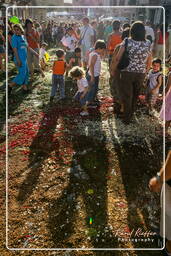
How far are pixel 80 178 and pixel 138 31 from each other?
10.4 feet

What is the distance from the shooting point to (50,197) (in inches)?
135

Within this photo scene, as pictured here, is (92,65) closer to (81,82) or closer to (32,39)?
(81,82)

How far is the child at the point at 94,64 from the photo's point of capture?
543cm

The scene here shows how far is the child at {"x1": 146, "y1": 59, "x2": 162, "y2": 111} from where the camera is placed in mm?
5641

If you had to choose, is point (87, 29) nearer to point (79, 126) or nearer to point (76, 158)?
point (79, 126)

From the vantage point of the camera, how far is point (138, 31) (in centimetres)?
459

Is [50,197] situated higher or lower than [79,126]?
lower

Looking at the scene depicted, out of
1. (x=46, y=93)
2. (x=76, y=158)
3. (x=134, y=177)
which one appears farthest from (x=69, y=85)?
(x=134, y=177)

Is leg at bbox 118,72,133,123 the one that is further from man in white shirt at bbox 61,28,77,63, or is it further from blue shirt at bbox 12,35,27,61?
man in white shirt at bbox 61,28,77,63

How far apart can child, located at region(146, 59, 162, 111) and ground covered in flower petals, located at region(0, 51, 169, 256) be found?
43 cm

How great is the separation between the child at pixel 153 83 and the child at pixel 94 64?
138 cm

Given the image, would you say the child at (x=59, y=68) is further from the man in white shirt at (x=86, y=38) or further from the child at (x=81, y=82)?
the man in white shirt at (x=86, y=38)

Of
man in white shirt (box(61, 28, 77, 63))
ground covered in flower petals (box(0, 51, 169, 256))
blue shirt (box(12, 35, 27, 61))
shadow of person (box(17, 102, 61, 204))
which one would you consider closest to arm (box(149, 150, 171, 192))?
ground covered in flower petals (box(0, 51, 169, 256))

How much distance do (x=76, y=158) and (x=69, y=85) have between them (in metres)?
4.54
